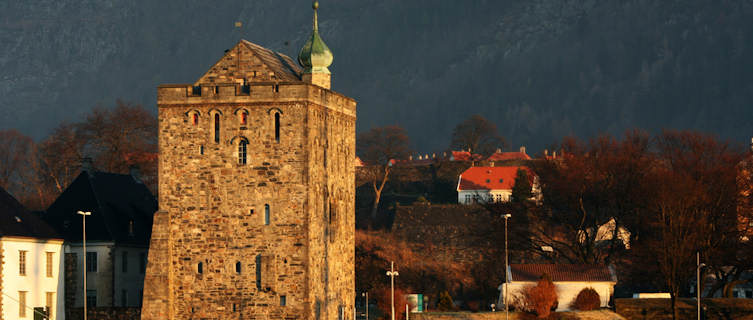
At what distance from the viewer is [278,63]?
79250 millimetres

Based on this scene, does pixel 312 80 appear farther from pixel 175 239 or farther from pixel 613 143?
pixel 613 143

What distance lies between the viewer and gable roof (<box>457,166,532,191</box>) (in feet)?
504

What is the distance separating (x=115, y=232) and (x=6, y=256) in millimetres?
9313

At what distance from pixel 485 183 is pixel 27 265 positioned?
8147 centimetres

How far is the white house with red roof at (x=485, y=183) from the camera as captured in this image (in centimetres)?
15262

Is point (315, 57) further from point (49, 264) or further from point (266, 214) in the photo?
point (49, 264)

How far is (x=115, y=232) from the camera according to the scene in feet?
284

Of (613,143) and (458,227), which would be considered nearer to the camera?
(613,143)

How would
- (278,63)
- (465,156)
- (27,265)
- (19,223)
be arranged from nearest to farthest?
1. (278,63)
2. (27,265)
3. (19,223)
4. (465,156)

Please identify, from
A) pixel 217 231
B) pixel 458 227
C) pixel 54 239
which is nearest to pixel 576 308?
pixel 217 231

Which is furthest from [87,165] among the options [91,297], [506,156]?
[506,156]

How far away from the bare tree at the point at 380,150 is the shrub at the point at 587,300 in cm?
7577

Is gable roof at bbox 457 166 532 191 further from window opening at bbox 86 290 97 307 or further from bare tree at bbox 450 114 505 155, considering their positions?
window opening at bbox 86 290 97 307

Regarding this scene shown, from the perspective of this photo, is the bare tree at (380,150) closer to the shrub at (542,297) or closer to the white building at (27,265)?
the shrub at (542,297)
